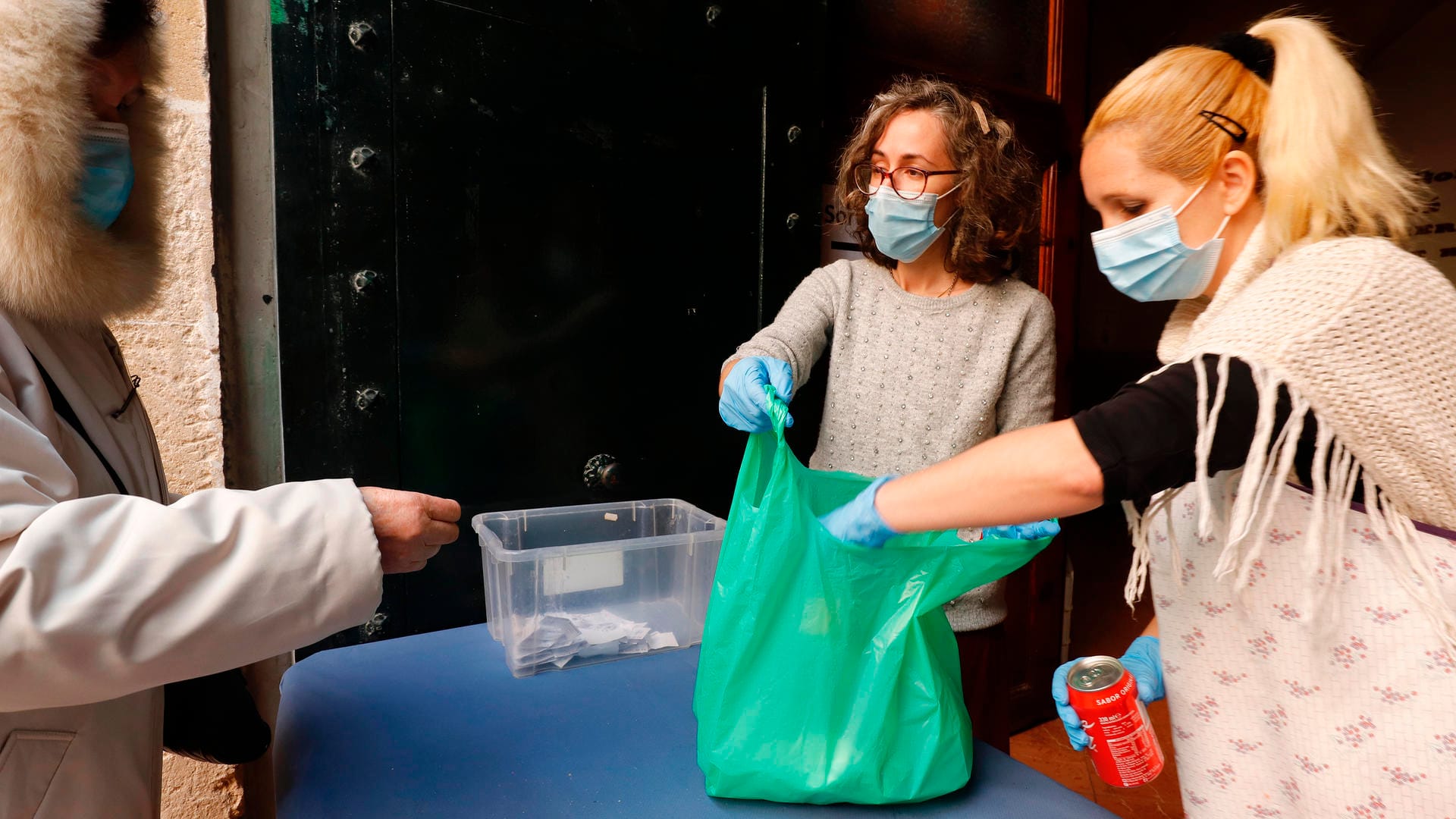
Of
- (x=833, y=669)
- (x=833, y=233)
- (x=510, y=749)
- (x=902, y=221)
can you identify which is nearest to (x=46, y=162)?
(x=510, y=749)

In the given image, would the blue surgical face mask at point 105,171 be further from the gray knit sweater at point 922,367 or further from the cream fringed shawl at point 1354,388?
the cream fringed shawl at point 1354,388

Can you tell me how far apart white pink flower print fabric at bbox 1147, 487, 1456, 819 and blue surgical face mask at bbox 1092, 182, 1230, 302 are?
0.87 ft

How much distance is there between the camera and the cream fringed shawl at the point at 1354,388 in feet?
2.15

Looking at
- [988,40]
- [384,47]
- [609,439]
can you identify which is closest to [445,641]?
[609,439]

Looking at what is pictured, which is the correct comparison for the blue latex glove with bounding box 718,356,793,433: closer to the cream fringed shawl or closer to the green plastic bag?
the green plastic bag

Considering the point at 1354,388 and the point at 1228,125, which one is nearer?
the point at 1354,388

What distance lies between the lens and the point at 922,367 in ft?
4.47

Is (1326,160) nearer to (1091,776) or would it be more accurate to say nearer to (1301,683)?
(1301,683)

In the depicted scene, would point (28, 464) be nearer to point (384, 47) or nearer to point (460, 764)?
point (460, 764)

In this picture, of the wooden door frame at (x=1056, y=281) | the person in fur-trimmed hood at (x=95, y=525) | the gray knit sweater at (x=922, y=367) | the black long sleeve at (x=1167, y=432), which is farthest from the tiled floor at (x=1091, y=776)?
the person in fur-trimmed hood at (x=95, y=525)

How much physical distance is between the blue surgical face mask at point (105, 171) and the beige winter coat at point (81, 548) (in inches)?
3.1

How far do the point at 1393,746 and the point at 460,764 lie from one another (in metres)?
0.94

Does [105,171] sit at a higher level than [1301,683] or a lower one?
higher

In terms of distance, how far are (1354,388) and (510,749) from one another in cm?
93
